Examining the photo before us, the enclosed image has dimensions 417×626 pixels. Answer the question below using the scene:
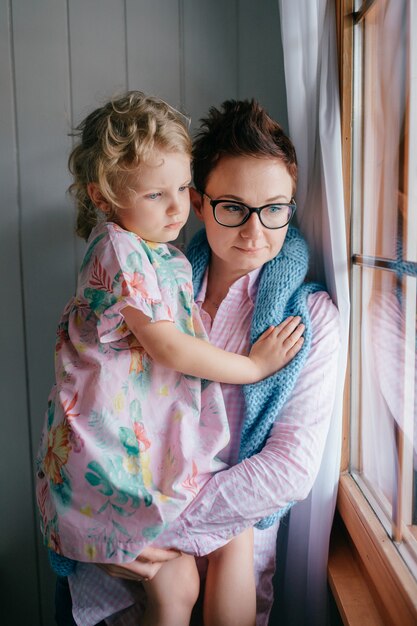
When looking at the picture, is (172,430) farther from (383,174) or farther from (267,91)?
(267,91)

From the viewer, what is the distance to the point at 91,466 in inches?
45.8

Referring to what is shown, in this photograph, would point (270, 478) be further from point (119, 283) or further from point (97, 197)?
point (97, 197)

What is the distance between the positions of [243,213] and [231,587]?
87 cm

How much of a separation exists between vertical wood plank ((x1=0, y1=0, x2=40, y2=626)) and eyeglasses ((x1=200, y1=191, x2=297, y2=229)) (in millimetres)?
728

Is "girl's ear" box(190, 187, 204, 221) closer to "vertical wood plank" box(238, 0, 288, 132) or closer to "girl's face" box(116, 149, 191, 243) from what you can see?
"girl's face" box(116, 149, 191, 243)

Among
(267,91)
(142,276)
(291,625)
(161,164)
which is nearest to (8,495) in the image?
(291,625)

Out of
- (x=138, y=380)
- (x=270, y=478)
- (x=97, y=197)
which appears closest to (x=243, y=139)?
(x=97, y=197)

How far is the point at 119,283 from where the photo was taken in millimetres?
1162

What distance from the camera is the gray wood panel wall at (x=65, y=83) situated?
167cm

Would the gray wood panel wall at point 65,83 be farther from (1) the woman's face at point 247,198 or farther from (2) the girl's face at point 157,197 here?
(2) the girl's face at point 157,197

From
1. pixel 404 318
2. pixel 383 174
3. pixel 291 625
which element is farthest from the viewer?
pixel 291 625

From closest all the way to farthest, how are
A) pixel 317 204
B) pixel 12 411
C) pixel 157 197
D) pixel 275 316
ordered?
pixel 157 197 < pixel 275 316 < pixel 317 204 < pixel 12 411

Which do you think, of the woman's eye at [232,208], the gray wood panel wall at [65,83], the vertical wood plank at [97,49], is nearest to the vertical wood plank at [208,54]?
the gray wood panel wall at [65,83]

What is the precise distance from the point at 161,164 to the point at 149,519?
2.51 ft
